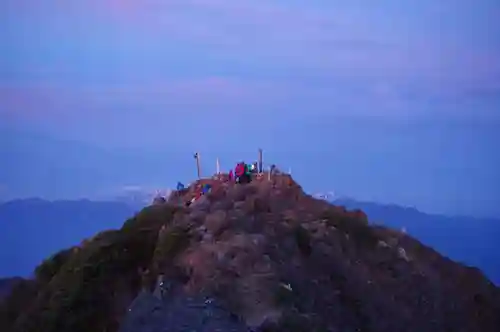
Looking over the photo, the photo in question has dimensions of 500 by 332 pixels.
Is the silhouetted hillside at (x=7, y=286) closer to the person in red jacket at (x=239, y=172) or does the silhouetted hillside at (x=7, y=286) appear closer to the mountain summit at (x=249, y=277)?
the mountain summit at (x=249, y=277)

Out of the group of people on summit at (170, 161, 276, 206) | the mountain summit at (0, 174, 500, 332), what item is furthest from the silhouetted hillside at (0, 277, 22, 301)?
the group of people on summit at (170, 161, 276, 206)

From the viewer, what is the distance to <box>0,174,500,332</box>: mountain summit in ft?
19.4

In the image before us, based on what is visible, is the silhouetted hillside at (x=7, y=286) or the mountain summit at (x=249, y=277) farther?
the silhouetted hillside at (x=7, y=286)

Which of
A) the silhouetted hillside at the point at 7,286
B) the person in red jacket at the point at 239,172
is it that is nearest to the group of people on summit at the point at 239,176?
the person in red jacket at the point at 239,172

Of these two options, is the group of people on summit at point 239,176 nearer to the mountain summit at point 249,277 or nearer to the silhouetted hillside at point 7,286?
the mountain summit at point 249,277

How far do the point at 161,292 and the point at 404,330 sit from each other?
2158 mm

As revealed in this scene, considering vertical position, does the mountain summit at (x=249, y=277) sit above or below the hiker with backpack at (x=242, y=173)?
below

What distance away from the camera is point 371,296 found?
6.57m

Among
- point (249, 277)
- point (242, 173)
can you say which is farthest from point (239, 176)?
point (249, 277)

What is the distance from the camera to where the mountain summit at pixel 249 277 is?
19.4 feet

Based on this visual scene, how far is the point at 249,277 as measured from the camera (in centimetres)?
608

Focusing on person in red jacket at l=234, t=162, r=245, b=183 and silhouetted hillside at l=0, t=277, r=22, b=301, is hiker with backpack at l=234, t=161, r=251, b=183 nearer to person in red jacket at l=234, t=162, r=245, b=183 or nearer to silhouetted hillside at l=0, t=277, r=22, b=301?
person in red jacket at l=234, t=162, r=245, b=183

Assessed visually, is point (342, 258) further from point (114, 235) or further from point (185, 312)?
point (114, 235)

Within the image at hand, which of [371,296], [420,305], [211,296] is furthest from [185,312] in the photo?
[420,305]
